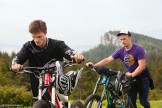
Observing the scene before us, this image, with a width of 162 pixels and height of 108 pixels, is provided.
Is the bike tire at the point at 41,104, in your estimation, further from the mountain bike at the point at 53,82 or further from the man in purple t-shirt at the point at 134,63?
the man in purple t-shirt at the point at 134,63

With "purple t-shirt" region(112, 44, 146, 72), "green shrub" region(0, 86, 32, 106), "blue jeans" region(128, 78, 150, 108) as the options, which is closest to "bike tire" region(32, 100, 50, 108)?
"purple t-shirt" region(112, 44, 146, 72)

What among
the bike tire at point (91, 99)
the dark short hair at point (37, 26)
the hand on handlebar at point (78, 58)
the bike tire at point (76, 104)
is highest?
the dark short hair at point (37, 26)

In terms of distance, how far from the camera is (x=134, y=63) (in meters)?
8.77

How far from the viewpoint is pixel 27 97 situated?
26.7m

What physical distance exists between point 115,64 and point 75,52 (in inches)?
3585

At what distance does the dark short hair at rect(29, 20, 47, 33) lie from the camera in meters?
5.52

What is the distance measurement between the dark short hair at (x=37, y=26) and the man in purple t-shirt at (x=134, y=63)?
2861mm

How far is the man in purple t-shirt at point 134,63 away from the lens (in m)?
8.48

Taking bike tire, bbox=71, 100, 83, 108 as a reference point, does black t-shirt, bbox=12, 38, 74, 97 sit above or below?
above

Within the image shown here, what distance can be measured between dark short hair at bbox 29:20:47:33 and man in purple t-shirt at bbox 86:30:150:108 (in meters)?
2.86

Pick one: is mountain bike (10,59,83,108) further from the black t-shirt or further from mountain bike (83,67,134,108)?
mountain bike (83,67,134,108)

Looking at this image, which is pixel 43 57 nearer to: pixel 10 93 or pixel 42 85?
pixel 42 85

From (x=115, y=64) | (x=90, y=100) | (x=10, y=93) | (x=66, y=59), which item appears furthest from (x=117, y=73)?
(x=115, y=64)

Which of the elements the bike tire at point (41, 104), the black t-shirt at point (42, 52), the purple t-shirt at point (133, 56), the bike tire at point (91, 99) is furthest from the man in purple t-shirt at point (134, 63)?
the bike tire at point (41, 104)
